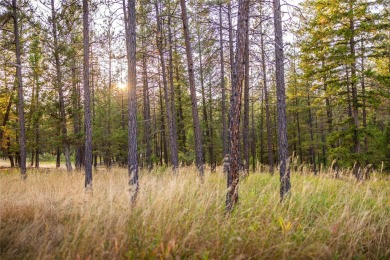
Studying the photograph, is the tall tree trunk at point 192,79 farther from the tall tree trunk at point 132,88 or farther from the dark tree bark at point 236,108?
the dark tree bark at point 236,108

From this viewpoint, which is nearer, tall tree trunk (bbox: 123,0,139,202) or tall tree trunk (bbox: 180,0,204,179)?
tall tree trunk (bbox: 123,0,139,202)

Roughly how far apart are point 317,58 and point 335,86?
1.94m

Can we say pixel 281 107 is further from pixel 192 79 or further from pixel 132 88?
pixel 192 79

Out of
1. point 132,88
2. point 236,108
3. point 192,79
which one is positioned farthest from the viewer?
point 192,79

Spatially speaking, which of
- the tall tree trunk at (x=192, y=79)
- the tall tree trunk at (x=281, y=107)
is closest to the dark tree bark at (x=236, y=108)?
the tall tree trunk at (x=281, y=107)

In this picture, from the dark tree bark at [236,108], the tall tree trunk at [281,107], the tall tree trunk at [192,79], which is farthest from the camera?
the tall tree trunk at [192,79]

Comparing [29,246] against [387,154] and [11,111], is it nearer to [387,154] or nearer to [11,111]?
[11,111]

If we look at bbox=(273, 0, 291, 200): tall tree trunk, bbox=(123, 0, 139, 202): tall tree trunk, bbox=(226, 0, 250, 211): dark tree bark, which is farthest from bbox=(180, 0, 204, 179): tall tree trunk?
bbox=(226, 0, 250, 211): dark tree bark

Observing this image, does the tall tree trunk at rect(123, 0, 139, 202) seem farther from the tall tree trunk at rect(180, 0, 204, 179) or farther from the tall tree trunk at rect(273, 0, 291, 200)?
the tall tree trunk at rect(180, 0, 204, 179)

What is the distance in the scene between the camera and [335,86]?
11.3 m

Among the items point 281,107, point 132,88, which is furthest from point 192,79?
point 281,107

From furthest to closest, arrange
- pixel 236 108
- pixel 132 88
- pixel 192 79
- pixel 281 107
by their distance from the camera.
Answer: pixel 192 79 → pixel 132 88 → pixel 281 107 → pixel 236 108

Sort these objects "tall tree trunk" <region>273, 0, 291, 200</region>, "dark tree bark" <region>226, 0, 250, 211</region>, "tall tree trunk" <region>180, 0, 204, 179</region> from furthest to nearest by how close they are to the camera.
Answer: "tall tree trunk" <region>180, 0, 204, 179</region>, "tall tree trunk" <region>273, 0, 291, 200</region>, "dark tree bark" <region>226, 0, 250, 211</region>

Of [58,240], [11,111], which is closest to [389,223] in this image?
[58,240]
